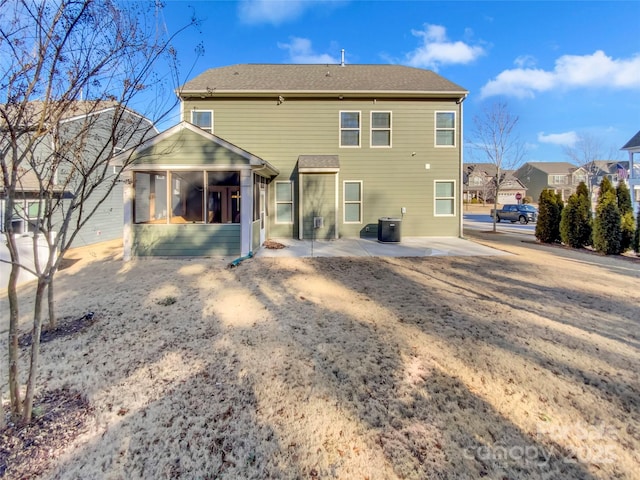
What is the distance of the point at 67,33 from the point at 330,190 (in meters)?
9.63

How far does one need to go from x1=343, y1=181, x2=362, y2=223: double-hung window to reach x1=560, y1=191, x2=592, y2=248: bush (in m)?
7.12

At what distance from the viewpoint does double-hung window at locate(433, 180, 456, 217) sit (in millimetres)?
12203

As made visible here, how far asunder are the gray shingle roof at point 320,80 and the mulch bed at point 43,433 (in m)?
10.7

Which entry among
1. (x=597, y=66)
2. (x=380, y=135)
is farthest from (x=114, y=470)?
(x=597, y=66)

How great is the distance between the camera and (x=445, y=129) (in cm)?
1207

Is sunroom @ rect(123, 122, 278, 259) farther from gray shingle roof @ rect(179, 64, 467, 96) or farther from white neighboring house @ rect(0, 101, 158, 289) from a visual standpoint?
gray shingle roof @ rect(179, 64, 467, 96)

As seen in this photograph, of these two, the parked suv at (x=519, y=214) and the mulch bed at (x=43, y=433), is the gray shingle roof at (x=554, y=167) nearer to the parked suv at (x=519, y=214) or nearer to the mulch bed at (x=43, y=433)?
the parked suv at (x=519, y=214)

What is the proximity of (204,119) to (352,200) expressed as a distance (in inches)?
251

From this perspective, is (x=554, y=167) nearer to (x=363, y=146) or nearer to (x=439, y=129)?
(x=439, y=129)

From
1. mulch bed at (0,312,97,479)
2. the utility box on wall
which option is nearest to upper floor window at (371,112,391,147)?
the utility box on wall

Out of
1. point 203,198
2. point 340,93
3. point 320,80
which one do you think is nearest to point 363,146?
point 340,93

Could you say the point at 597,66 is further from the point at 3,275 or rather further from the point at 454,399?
the point at 3,275

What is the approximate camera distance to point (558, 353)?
11.0 feet

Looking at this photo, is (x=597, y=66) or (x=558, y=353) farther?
(x=597, y=66)
